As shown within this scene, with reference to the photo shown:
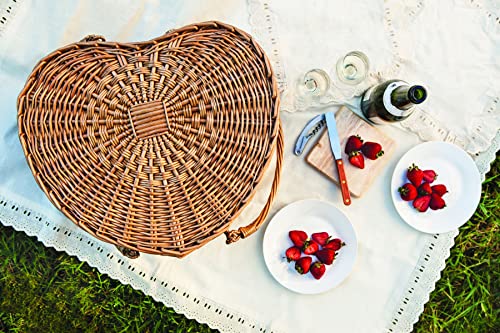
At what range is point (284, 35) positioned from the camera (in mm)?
1347

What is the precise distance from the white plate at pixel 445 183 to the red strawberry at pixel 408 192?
0.6 inches

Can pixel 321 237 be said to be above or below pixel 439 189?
below

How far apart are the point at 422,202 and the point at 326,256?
287 millimetres

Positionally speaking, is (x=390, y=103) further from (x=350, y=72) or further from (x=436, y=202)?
(x=436, y=202)

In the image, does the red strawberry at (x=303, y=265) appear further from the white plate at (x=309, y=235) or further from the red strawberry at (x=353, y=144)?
the red strawberry at (x=353, y=144)

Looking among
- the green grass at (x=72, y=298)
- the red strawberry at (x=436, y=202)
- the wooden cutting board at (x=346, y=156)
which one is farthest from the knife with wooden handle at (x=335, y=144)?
the green grass at (x=72, y=298)

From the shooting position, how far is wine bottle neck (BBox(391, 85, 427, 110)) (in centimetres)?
120

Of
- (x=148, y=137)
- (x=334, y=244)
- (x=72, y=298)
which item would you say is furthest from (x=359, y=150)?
(x=72, y=298)

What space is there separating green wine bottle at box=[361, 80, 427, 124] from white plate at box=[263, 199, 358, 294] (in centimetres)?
26

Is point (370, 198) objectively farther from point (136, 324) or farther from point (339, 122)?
point (136, 324)

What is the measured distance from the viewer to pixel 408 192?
136 cm

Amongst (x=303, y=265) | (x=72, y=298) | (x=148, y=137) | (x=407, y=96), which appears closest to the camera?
(x=148, y=137)

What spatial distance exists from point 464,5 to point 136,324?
1.21 metres

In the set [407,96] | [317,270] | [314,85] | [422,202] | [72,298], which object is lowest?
[72,298]
